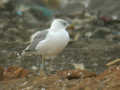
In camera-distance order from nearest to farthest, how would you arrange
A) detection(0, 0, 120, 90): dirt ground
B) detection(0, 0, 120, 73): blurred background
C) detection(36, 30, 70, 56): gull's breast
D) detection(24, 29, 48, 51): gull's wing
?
detection(0, 0, 120, 90): dirt ground → detection(36, 30, 70, 56): gull's breast → detection(24, 29, 48, 51): gull's wing → detection(0, 0, 120, 73): blurred background

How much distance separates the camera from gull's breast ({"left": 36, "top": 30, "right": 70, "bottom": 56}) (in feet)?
10.2

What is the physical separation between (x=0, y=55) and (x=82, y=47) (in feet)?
6.64

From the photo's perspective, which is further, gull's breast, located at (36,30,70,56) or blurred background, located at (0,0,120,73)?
blurred background, located at (0,0,120,73)

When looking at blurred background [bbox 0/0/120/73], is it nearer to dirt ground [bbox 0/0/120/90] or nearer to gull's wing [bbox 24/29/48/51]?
dirt ground [bbox 0/0/120/90]

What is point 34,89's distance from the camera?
276 centimetres

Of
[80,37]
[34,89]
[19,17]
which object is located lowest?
[34,89]

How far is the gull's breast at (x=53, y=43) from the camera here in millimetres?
3109

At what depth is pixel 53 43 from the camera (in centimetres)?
312

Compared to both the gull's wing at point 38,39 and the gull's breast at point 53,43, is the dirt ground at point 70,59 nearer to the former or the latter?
the gull's wing at point 38,39

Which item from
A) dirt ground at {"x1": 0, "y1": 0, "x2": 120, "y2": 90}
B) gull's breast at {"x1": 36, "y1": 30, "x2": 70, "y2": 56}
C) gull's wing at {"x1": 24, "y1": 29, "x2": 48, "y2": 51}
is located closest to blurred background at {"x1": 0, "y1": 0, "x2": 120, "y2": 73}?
dirt ground at {"x1": 0, "y1": 0, "x2": 120, "y2": 90}

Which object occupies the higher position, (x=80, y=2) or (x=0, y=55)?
(x=80, y=2)

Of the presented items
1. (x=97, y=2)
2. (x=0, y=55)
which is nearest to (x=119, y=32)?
(x=0, y=55)

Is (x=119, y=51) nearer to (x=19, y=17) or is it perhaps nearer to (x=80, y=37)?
(x=80, y=37)

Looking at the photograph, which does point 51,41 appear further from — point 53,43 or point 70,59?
point 70,59
